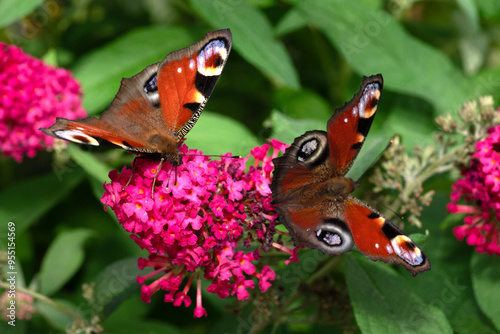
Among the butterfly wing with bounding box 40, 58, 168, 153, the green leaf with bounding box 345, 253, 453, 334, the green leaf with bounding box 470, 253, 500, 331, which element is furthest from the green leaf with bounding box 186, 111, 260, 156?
the green leaf with bounding box 470, 253, 500, 331

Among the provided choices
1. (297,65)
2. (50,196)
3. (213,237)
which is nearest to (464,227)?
(213,237)

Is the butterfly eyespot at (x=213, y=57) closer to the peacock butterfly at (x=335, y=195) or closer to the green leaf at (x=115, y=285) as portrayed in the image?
the peacock butterfly at (x=335, y=195)

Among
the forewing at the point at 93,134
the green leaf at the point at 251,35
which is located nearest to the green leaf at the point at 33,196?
the green leaf at the point at 251,35

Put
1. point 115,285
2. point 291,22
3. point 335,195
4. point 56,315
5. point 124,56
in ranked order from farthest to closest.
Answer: point 124,56
point 291,22
point 56,315
point 115,285
point 335,195

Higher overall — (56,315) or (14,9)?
(14,9)

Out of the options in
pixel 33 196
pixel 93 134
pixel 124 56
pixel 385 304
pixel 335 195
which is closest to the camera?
pixel 93 134

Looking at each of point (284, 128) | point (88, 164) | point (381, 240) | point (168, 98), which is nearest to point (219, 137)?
point (284, 128)

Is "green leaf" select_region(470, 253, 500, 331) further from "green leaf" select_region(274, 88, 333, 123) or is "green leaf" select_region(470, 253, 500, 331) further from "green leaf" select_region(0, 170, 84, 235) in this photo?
"green leaf" select_region(0, 170, 84, 235)

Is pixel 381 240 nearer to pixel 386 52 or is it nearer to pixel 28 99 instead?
pixel 386 52
